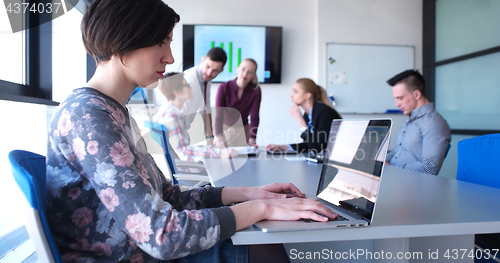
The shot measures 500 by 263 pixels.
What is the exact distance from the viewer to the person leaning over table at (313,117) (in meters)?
2.53

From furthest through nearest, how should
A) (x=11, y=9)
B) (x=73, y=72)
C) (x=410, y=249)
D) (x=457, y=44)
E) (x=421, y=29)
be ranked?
(x=421, y=29) < (x=457, y=44) < (x=73, y=72) < (x=11, y=9) < (x=410, y=249)

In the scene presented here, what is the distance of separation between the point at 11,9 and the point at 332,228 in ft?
6.80

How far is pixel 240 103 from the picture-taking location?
347cm

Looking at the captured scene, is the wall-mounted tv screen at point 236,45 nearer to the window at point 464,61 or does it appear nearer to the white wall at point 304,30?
the white wall at point 304,30

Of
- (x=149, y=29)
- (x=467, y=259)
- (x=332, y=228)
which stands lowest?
(x=467, y=259)

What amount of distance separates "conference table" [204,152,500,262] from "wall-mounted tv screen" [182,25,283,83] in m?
3.02

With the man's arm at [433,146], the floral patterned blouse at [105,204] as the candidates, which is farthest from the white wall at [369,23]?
the floral patterned blouse at [105,204]

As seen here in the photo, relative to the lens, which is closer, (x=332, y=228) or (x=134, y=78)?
(x=332, y=228)

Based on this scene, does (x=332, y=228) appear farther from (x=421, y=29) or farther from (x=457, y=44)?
(x=421, y=29)

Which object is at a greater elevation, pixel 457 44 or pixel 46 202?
pixel 457 44

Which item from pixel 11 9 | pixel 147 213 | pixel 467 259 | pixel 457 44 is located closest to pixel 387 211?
pixel 467 259

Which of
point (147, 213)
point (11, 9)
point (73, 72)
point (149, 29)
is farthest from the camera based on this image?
point (73, 72)

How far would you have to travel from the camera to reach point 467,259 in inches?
35.5

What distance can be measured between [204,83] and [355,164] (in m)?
2.35
